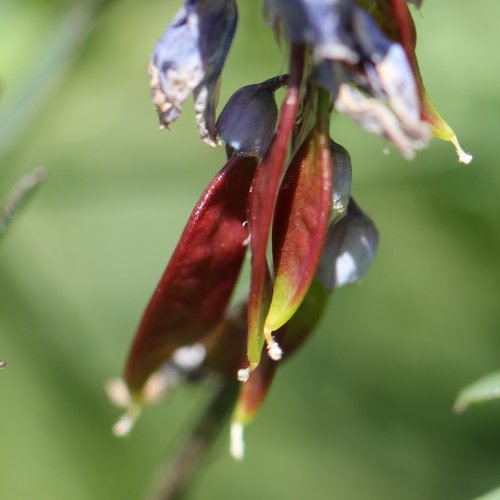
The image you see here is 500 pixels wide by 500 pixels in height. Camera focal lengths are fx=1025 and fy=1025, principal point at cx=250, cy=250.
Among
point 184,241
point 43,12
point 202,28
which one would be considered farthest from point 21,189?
point 43,12

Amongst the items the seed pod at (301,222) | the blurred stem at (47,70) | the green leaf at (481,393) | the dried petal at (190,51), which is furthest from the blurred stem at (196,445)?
the blurred stem at (47,70)

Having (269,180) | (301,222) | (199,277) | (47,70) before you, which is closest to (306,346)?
(47,70)

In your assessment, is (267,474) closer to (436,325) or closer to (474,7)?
(436,325)

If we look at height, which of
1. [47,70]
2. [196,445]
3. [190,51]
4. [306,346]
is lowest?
[306,346]

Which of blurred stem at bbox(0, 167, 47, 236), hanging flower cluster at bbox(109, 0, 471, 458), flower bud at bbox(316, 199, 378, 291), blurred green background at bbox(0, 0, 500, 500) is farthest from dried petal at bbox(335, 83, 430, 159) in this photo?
blurred green background at bbox(0, 0, 500, 500)

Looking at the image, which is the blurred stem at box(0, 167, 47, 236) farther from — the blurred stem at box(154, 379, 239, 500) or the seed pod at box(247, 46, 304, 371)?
the seed pod at box(247, 46, 304, 371)

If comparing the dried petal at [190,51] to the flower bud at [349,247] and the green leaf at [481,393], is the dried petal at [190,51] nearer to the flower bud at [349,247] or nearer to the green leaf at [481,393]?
the flower bud at [349,247]

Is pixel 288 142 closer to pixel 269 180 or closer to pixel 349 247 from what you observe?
pixel 269 180
